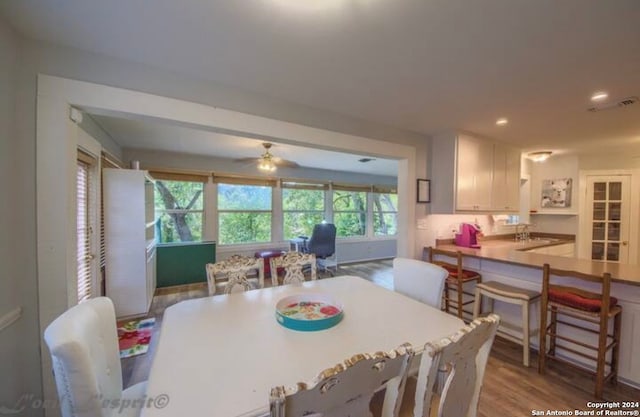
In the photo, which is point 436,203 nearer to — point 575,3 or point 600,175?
point 575,3

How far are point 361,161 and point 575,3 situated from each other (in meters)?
3.77

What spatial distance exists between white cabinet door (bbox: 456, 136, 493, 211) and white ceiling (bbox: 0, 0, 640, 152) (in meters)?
0.87

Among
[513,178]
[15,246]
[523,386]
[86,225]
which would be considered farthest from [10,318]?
[513,178]

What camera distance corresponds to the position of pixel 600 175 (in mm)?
4172

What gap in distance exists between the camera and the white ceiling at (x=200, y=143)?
2.98m

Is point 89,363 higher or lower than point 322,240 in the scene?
higher

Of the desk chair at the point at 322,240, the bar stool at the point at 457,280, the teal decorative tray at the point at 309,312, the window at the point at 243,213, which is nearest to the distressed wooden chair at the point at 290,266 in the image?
the teal decorative tray at the point at 309,312

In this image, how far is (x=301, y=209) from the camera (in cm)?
593

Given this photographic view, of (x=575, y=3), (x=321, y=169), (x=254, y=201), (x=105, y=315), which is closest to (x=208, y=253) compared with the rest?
(x=254, y=201)

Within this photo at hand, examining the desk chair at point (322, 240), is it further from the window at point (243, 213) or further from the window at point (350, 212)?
the window at point (350, 212)

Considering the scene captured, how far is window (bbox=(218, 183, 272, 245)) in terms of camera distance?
5047mm

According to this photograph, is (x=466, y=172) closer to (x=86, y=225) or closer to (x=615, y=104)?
(x=615, y=104)

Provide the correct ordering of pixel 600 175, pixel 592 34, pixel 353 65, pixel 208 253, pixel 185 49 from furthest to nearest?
1. pixel 208 253
2. pixel 600 175
3. pixel 353 65
4. pixel 185 49
5. pixel 592 34

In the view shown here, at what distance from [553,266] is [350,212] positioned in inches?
179
